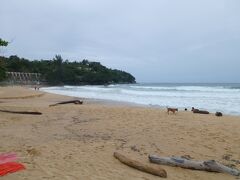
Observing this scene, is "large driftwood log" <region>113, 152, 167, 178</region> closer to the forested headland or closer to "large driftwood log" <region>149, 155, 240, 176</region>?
"large driftwood log" <region>149, 155, 240, 176</region>

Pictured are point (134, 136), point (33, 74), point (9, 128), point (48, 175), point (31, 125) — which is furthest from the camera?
point (33, 74)

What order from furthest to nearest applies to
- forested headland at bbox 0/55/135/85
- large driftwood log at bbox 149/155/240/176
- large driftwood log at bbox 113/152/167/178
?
1. forested headland at bbox 0/55/135/85
2. large driftwood log at bbox 149/155/240/176
3. large driftwood log at bbox 113/152/167/178

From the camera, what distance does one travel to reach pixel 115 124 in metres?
12.0

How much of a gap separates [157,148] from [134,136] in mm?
1545

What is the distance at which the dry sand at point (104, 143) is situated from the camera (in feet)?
19.9

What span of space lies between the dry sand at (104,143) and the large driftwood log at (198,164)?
0.40 ft

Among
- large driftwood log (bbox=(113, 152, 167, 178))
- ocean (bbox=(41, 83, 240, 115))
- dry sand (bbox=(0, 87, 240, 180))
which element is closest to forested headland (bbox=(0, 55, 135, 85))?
ocean (bbox=(41, 83, 240, 115))

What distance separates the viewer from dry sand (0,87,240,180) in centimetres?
605

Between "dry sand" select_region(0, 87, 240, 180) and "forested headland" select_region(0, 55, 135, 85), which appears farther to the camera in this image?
"forested headland" select_region(0, 55, 135, 85)

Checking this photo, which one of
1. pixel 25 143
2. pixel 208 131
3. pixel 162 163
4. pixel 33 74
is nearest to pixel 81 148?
pixel 25 143

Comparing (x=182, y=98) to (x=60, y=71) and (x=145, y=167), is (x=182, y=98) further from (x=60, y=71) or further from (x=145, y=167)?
(x=60, y=71)

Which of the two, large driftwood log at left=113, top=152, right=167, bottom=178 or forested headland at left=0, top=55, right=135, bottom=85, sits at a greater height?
forested headland at left=0, top=55, right=135, bottom=85

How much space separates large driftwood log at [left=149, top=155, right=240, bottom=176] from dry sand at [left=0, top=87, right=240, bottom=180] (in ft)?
0.40

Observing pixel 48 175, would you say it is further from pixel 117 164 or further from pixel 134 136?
pixel 134 136
